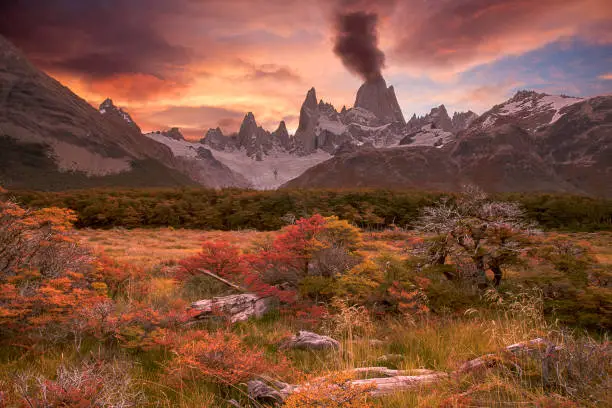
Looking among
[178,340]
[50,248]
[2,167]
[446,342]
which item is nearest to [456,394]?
[446,342]

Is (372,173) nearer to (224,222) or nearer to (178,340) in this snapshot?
(224,222)

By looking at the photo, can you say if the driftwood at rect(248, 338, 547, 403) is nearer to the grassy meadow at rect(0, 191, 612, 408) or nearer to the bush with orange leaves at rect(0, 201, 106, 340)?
the grassy meadow at rect(0, 191, 612, 408)

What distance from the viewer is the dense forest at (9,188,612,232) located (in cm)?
3891

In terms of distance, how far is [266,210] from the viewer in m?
42.5

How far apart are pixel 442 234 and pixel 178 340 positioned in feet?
25.4

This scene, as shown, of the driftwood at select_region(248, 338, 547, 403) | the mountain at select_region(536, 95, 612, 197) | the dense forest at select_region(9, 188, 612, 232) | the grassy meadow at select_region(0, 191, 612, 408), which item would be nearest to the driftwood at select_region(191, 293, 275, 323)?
the grassy meadow at select_region(0, 191, 612, 408)

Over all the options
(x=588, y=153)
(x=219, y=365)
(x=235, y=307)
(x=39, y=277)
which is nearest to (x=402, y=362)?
(x=219, y=365)

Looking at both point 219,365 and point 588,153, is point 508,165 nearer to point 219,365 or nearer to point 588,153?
point 588,153

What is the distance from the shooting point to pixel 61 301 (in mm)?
5953

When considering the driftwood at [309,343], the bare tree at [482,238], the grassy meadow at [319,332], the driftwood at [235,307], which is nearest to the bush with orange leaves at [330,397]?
the grassy meadow at [319,332]

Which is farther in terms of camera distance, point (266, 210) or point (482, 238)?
point (266, 210)

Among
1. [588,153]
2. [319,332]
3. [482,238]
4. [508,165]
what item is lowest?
[319,332]

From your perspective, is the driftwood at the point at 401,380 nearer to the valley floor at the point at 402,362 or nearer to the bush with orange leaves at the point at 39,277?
the valley floor at the point at 402,362

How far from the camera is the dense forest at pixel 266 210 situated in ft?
128
